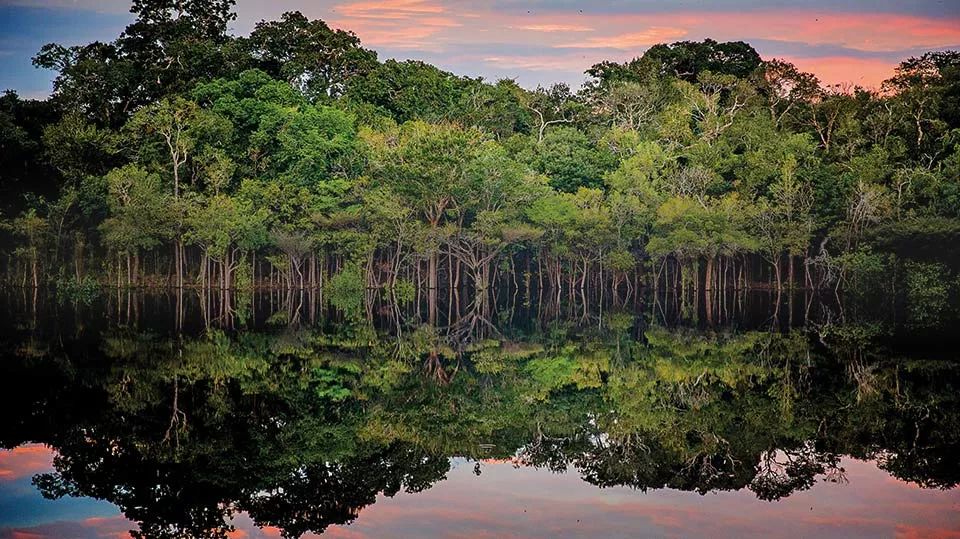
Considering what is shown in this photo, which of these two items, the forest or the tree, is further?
the tree

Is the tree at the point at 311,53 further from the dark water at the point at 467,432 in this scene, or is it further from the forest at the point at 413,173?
the dark water at the point at 467,432

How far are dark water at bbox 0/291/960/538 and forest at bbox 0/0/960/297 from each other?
27.4 m

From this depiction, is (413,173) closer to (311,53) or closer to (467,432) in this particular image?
(311,53)

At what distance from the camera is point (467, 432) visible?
624 inches

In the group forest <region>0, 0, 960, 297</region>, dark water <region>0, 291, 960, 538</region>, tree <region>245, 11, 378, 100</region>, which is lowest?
dark water <region>0, 291, 960, 538</region>

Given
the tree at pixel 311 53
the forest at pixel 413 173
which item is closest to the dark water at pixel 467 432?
the forest at pixel 413 173

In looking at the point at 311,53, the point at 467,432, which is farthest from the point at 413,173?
the point at 467,432

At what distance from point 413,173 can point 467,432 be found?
40292mm

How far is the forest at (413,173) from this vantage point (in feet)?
186

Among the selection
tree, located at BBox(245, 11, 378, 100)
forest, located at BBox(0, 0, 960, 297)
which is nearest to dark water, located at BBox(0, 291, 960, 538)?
forest, located at BBox(0, 0, 960, 297)

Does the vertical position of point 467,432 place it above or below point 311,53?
below

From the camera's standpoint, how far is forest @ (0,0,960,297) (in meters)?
56.8

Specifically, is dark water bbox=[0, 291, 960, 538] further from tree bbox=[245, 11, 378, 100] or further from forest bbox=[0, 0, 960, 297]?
tree bbox=[245, 11, 378, 100]

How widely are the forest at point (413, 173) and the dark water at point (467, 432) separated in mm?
27398
